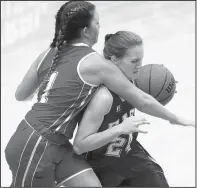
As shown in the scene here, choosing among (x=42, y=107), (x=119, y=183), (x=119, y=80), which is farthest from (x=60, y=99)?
(x=119, y=183)

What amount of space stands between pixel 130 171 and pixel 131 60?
2.17 feet

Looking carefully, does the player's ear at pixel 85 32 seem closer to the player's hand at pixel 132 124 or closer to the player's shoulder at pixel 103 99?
the player's shoulder at pixel 103 99

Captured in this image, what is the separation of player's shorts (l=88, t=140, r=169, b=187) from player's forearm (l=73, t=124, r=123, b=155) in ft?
0.98

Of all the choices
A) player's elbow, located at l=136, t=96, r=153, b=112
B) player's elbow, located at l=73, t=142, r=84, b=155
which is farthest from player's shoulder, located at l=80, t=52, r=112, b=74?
player's elbow, located at l=73, t=142, r=84, b=155

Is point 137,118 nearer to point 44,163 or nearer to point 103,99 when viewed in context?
point 103,99

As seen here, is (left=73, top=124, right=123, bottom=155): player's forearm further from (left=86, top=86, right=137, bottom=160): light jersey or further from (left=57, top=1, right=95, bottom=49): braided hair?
(left=57, top=1, right=95, bottom=49): braided hair

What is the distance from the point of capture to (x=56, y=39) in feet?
9.17

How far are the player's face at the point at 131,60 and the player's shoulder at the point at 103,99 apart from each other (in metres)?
0.17

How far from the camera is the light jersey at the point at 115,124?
9.20 ft

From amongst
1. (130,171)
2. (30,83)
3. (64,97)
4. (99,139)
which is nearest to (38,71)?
(30,83)

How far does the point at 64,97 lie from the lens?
2.67 meters

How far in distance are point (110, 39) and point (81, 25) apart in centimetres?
19

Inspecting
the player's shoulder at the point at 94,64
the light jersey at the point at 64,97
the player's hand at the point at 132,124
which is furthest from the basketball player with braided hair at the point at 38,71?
the player's hand at the point at 132,124

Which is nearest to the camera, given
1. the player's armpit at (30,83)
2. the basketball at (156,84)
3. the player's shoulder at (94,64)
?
the player's shoulder at (94,64)
